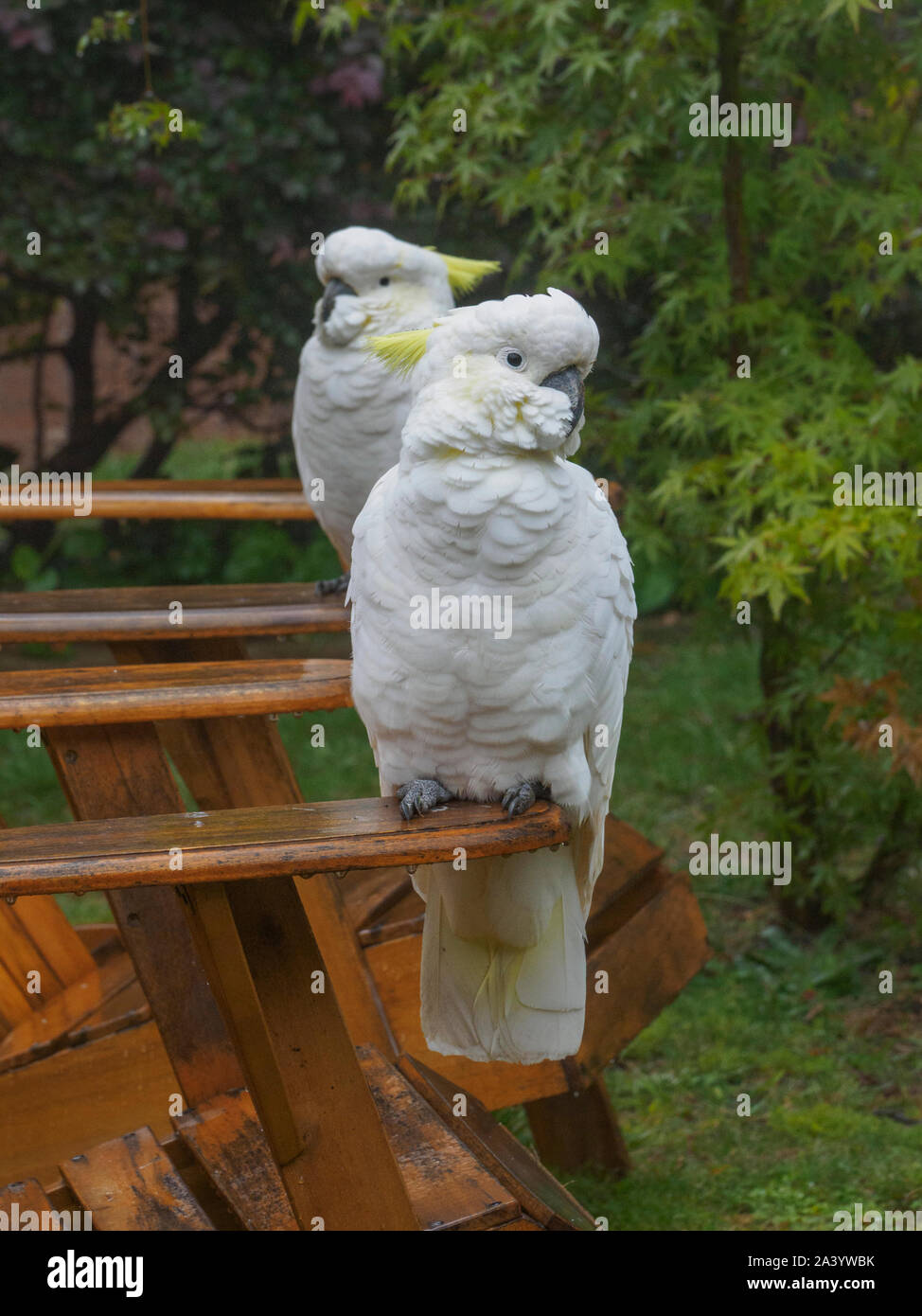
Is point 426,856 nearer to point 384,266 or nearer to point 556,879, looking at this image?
point 556,879

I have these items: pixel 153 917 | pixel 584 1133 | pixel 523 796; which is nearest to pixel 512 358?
pixel 523 796

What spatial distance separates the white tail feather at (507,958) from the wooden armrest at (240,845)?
0.28m

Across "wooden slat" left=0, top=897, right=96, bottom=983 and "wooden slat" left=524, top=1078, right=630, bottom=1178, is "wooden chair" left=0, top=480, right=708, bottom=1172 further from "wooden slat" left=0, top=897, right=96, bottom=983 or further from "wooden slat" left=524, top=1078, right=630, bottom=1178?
"wooden slat" left=0, top=897, right=96, bottom=983

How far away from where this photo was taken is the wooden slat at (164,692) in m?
1.72

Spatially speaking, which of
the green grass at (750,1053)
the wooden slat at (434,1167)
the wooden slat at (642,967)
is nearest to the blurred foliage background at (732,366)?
the green grass at (750,1053)

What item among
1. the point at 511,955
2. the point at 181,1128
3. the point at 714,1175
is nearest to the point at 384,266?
the point at 511,955

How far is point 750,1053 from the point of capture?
3.23 m

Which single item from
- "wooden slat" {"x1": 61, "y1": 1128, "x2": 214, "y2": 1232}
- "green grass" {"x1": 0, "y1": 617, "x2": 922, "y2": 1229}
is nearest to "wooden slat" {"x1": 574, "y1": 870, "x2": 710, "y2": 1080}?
"green grass" {"x1": 0, "y1": 617, "x2": 922, "y2": 1229}

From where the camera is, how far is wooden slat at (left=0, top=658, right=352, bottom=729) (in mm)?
1719

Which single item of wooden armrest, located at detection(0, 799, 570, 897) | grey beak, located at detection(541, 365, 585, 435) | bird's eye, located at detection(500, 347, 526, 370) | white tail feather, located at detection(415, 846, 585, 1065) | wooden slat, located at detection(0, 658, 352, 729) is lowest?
white tail feather, located at detection(415, 846, 585, 1065)

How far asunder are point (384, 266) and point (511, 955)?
127 cm

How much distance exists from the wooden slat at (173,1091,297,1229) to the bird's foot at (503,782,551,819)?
574 mm

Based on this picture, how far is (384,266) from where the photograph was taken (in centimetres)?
245

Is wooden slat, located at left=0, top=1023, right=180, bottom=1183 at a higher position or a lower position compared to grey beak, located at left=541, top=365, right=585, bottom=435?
lower
